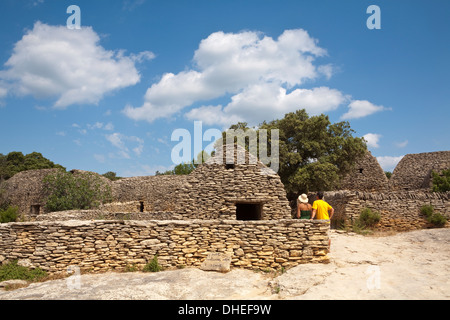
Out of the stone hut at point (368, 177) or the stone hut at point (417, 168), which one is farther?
the stone hut at point (368, 177)

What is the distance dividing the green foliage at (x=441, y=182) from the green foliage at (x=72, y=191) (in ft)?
77.0

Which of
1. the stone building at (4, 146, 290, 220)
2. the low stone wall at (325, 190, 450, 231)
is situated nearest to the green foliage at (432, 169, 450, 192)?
the low stone wall at (325, 190, 450, 231)

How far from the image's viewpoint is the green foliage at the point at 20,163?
40.2 metres

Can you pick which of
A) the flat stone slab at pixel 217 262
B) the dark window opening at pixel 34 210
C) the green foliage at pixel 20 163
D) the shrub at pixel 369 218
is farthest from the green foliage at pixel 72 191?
the green foliage at pixel 20 163

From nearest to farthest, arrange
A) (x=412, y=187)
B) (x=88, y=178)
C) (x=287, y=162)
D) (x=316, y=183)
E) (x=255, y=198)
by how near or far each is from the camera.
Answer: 1. (x=255, y=198)
2. (x=316, y=183)
3. (x=287, y=162)
4. (x=88, y=178)
5. (x=412, y=187)

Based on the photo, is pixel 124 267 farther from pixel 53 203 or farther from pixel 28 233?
pixel 53 203

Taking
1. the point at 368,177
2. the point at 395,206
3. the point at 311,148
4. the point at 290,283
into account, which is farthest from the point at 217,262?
the point at 368,177

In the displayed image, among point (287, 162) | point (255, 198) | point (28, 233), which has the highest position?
point (287, 162)

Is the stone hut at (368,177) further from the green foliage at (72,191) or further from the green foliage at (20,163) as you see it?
the green foliage at (20,163)

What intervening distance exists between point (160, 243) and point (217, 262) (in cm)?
155
